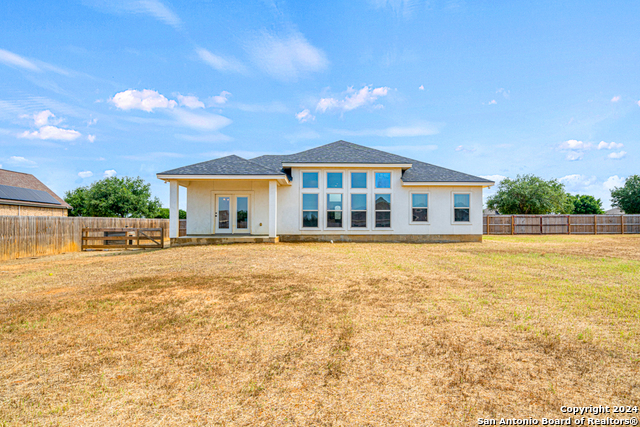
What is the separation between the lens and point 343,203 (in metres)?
16.2

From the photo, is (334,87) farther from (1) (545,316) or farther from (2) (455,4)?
(1) (545,316)

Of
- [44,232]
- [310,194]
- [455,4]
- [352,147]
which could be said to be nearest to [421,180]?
[352,147]

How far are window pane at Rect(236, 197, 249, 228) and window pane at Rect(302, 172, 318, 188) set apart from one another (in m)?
3.14

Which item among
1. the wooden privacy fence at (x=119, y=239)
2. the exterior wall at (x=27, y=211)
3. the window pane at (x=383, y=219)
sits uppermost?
the exterior wall at (x=27, y=211)

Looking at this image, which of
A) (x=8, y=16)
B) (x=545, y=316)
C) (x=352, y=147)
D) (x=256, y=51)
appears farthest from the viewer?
(x=352, y=147)

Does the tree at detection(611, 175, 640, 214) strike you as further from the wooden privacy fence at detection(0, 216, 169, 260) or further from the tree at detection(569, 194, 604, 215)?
the wooden privacy fence at detection(0, 216, 169, 260)

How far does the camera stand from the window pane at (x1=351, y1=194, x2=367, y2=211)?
16219 mm

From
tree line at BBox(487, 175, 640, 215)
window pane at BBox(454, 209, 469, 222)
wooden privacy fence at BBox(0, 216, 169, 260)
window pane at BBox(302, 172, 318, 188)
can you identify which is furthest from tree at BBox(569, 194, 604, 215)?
wooden privacy fence at BBox(0, 216, 169, 260)

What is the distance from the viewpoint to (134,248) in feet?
48.2

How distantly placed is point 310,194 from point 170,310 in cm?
1188

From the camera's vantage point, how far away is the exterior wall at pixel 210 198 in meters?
15.7

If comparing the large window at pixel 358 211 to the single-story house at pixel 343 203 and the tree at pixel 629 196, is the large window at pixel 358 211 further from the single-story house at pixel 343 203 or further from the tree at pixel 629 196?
the tree at pixel 629 196

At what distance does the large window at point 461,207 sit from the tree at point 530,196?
20.9 meters

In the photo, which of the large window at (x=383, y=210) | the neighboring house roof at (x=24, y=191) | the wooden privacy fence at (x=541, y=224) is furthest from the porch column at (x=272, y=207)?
the neighboring house roof at (x=24, y=191)
